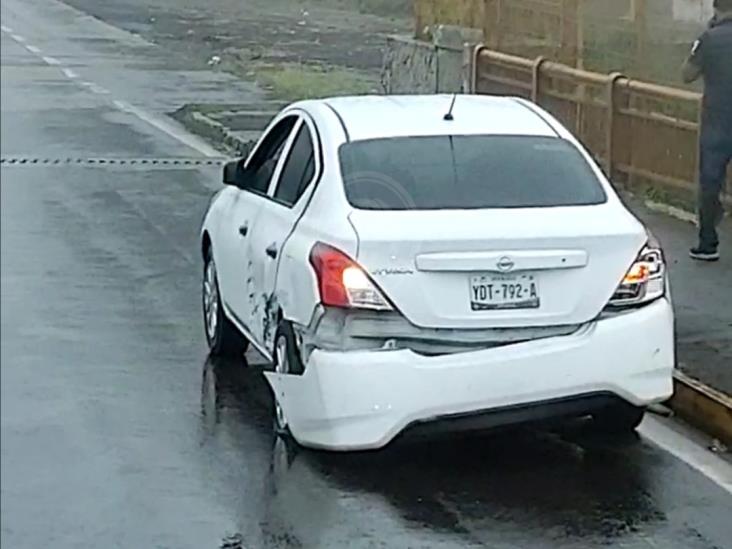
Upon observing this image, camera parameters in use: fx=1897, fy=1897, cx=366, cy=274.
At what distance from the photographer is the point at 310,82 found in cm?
2527

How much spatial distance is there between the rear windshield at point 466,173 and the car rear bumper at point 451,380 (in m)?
0.69

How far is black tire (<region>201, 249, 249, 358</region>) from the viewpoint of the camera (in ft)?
33.6

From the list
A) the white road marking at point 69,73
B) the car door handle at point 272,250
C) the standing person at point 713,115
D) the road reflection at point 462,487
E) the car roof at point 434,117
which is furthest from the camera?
the white road marking at point 69,73

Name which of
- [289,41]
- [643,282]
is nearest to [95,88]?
[289,41]

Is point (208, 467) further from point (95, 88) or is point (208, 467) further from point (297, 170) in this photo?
point (95, 88)

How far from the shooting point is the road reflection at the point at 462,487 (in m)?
7.29

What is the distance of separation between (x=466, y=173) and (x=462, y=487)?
146 centimetres

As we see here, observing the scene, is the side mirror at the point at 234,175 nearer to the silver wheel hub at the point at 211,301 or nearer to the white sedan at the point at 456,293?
the silver wheel hub at the point at 211,301

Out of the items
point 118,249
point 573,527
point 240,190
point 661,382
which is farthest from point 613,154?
point 573,527

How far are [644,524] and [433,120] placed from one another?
7.90 ft

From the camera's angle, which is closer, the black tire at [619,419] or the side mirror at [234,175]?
the black tire at [619,419]

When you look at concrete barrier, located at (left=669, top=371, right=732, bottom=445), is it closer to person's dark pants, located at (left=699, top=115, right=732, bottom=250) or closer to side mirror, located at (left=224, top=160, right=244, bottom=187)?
side mirror, located at (left=224, top=160, right=244, bottom=187)

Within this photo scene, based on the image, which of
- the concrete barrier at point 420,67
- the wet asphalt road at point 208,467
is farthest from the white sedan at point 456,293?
the concrete barrier at point 420,67

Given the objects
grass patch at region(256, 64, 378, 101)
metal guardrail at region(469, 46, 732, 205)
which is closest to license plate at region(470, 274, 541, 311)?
metal guardrail at region(469, 46, 732, 205)
